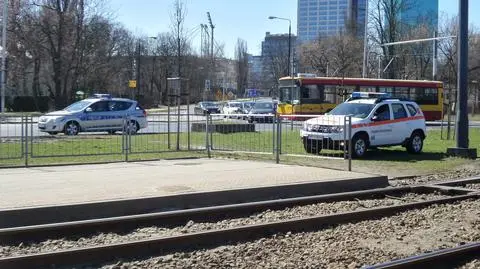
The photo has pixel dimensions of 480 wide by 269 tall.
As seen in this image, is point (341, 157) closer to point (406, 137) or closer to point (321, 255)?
point (406, 137)

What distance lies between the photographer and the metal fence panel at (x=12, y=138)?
14922 millimetres

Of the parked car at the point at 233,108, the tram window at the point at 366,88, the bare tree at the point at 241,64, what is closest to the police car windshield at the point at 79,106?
the tram window at the point at 366,88

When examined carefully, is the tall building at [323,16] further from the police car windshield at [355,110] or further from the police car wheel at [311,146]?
the police car wheel at [311,146]

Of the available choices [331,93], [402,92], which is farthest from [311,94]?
[402,92]

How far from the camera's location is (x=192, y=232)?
26.0 ft

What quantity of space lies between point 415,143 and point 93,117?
12853mm

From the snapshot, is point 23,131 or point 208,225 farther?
point 23,131

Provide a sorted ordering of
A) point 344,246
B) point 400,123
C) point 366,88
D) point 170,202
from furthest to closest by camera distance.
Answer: point 366,88 < point 400,123 < point 170,202 < point 344,246

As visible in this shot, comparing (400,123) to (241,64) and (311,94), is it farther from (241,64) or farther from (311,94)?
(241,64)

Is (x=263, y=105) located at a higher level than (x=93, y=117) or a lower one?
higher

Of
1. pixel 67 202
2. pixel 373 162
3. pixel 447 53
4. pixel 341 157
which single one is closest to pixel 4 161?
pixel 67 202

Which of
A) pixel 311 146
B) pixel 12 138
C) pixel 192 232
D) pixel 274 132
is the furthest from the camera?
pixel 311 146

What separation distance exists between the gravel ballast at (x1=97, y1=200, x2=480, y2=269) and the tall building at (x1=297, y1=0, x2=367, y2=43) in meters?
77.8

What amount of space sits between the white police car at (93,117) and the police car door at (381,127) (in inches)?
367
